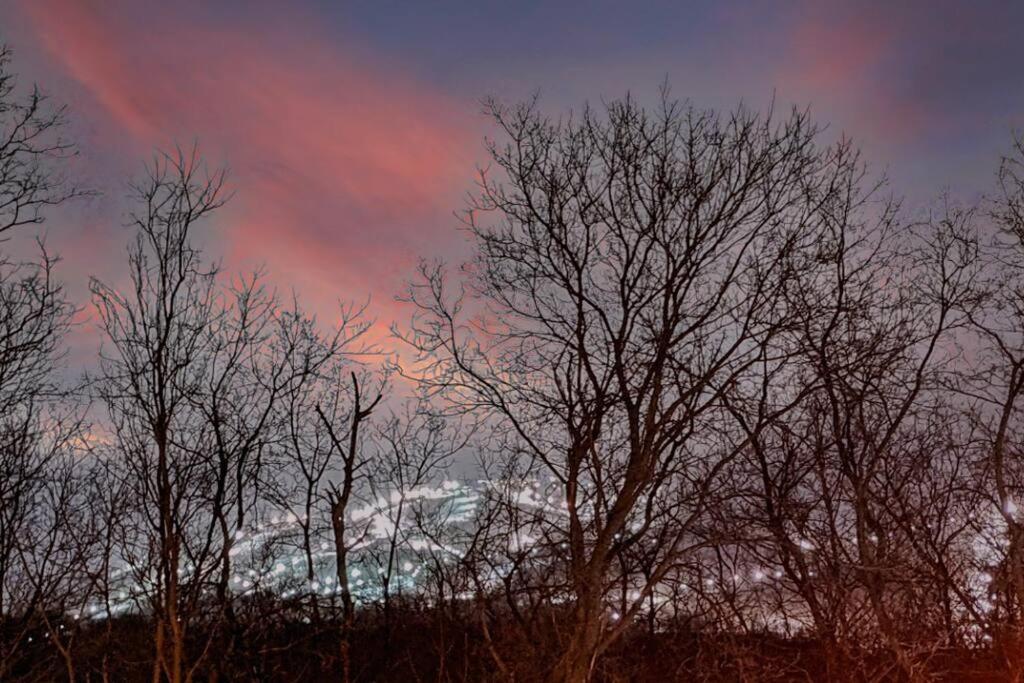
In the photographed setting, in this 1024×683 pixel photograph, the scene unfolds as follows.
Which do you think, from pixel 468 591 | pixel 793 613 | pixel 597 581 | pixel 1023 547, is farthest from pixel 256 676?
pixel 1023 547

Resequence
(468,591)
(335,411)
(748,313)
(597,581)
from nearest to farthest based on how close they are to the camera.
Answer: (597,581) → (748,313) → (468,591) → (335,411)

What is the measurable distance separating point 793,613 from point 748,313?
5.25 meters

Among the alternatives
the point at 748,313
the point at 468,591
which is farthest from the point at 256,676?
the point at 748,313

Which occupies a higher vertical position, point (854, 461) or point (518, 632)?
point (854, 461)

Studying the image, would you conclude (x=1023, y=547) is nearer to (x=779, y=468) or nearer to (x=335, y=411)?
(x=779, y=468)

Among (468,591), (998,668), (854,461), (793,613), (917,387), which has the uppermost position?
(917,387)

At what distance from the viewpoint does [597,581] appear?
6.88 m

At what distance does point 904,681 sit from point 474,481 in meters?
6.86

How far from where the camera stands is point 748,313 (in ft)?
24.3

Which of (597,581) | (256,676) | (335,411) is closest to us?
(597,581)

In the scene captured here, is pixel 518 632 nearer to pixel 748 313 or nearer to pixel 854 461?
pixel 748 313

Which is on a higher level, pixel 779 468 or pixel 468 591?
pixel 779 468

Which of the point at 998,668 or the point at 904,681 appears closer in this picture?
the point at 904,681

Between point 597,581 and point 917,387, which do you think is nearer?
point 597,581
